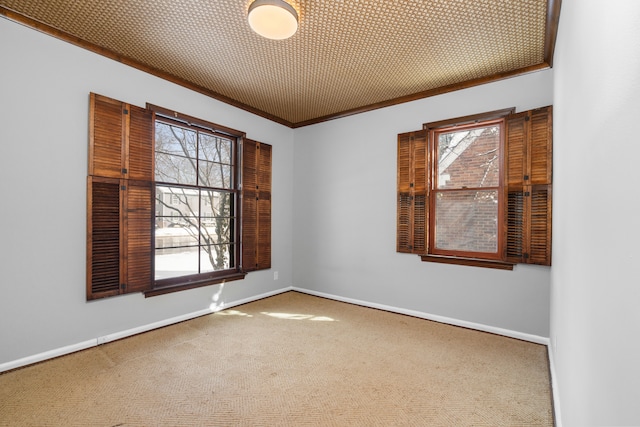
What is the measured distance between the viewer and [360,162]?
419 centimetres

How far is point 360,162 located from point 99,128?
295cm

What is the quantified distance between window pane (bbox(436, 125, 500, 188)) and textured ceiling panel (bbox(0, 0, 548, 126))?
0.60 meters

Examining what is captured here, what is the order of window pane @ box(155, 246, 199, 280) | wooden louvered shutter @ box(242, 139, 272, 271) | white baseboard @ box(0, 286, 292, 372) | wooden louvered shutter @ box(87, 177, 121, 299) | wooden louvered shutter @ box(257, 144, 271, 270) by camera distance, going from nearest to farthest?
white baseboard @ box(0, 286, 292, 372) → wooden louvered shutter @ box(87, 177, 121, 299) → window pane @ box(155, 246, 199, 280) → wooden louvered shutter @ box(242, 139, 272, 271) → wooden louvered shutter @ box(257, 144, 271, 270)

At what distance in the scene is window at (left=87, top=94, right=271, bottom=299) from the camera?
277 centimetres

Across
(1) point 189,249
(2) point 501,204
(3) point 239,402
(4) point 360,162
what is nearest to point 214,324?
(1) point 189,249

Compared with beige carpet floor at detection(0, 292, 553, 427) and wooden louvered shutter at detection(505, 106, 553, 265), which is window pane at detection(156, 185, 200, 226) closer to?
beige carpet floor at detection(0, 292, 553, 427)

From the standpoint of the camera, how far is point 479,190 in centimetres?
329

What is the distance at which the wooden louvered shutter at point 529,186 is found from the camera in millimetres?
2818

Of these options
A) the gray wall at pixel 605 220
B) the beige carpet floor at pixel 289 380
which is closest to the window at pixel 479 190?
the beige carpet floor at pixel 289 380

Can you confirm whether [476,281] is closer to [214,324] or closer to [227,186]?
[214,324]

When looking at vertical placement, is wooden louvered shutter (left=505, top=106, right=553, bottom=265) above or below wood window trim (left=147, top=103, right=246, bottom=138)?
below

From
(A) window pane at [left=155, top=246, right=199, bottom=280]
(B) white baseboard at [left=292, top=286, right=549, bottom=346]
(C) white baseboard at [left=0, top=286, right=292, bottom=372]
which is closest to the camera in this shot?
(C) white baseboard at [left=0, top=286, right=292, bottom=372]

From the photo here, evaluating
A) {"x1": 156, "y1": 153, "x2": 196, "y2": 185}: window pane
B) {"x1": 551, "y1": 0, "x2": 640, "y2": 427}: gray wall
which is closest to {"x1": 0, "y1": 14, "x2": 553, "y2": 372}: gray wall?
{"x1": 156, "y1": 153, "x2": 196, "y2": 185}: window pane

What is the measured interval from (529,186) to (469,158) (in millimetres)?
685
